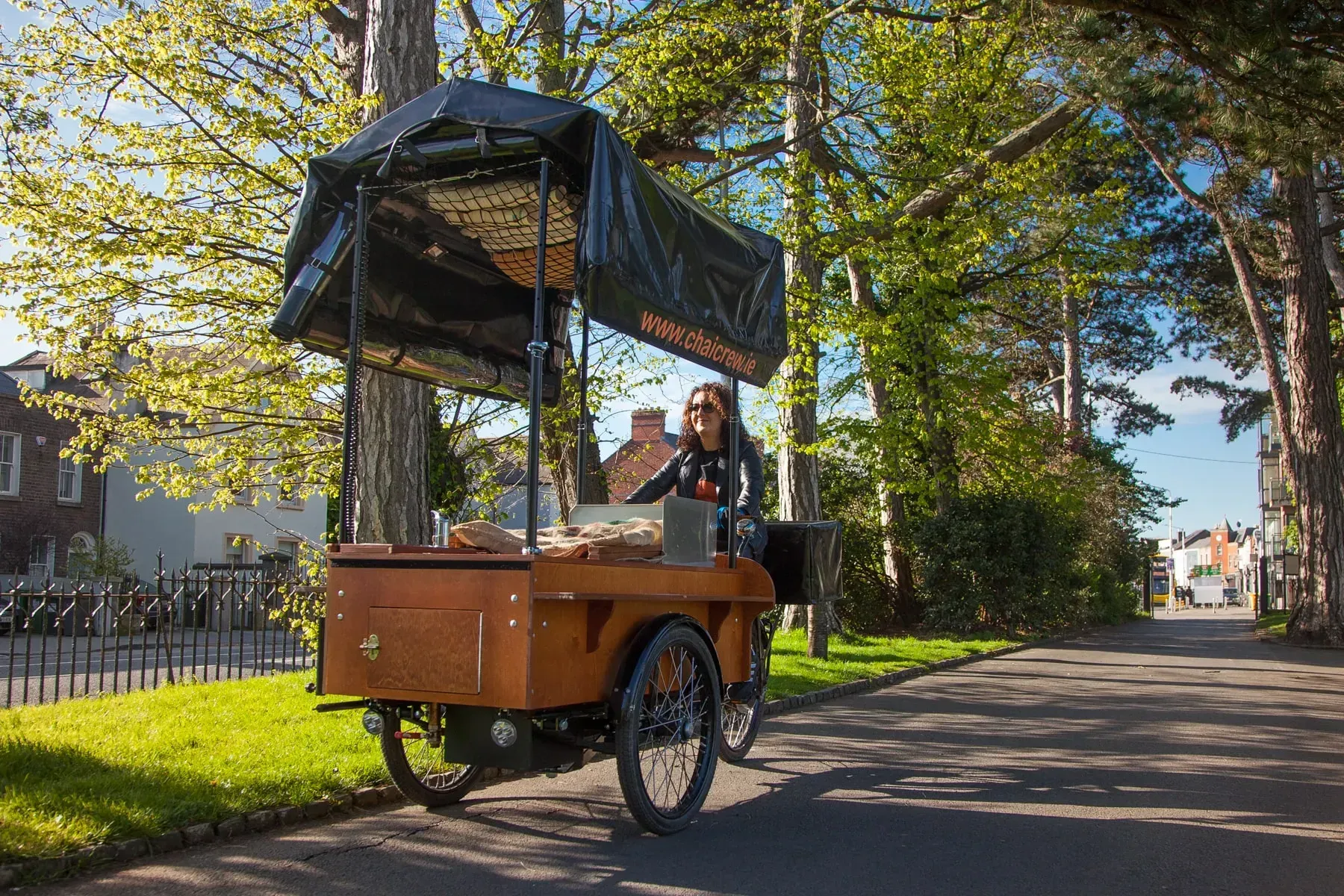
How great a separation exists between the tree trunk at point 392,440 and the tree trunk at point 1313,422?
20.2 m

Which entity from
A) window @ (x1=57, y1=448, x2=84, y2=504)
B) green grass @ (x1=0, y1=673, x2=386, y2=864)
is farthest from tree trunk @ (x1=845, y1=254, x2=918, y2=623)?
window @ (x1=57, y1=448, x2=84, y2=504)

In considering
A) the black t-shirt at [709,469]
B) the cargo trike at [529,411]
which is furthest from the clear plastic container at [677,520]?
the black t-shirt at [709,469]

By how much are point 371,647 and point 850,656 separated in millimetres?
11115

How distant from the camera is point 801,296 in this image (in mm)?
13906

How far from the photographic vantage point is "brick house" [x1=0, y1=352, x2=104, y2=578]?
94.0 feet

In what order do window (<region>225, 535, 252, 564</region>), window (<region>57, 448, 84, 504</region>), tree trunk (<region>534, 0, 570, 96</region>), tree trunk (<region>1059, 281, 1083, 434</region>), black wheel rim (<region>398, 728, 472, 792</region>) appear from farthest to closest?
window (<region>225, 535, 252, 564</region>)
tree trunk (<region>1059, 281, 1083, 434</region>)
window (<region>57, 448, 84, 504</region>)
tree trunk (<region>534, 0, 570, 96</region>)
black wheel rim (<region>398, 728, 472, 792</region>)

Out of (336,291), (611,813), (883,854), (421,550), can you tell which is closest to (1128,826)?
(883,854)

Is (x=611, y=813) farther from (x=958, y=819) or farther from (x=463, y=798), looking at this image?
(x=958, y=819)

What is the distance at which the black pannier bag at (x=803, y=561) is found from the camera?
725cm

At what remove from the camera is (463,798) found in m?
5.73

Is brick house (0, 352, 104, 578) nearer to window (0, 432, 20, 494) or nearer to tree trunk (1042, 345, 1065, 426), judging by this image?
window (0, 432, 20, 494)

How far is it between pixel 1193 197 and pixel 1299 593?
356 inches

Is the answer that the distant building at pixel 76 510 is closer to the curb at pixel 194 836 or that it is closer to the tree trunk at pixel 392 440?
the tree trunk at pixel 392 440

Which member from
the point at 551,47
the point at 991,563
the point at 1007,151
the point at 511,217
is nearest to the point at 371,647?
the point at 511,217
